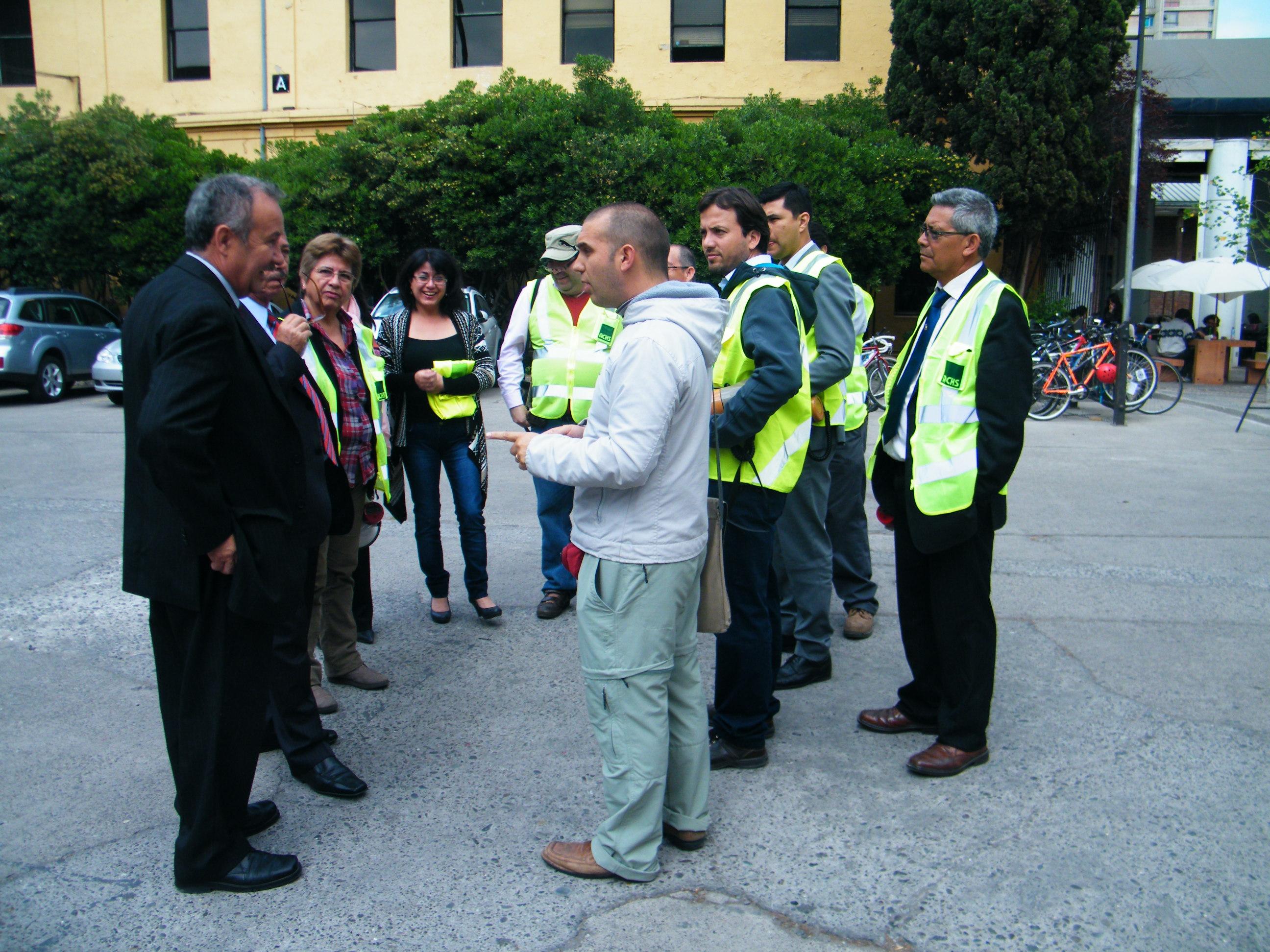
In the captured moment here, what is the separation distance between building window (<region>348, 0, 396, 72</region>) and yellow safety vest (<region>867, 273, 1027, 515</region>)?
19.6m

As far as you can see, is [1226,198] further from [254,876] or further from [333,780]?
[254,876]

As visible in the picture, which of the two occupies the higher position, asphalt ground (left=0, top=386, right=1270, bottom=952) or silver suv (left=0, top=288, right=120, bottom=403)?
silver suv (left=0, top=288, right=120, bottom=403)

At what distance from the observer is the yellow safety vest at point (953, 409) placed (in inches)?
126

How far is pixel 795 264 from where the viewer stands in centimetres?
438

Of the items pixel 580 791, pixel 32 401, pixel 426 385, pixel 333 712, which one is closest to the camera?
pixel 580 791

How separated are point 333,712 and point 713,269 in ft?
7.62

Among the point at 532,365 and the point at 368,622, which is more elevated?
the point at 532,365

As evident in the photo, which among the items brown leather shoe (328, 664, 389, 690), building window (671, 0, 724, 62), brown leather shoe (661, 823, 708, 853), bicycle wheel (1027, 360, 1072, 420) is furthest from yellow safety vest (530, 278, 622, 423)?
building window (671, 0, 724, 62)

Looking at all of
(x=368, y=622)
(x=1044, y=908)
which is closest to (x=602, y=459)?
(x=1044, y=908)

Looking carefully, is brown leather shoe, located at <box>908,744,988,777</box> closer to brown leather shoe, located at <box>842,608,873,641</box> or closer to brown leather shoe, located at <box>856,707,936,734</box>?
brown leather shoe, located at <box>856,707,936,734</box>

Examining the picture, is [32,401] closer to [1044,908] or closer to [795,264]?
[795,264]

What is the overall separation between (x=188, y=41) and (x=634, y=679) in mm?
22998

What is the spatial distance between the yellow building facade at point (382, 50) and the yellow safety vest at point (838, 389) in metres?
15.3

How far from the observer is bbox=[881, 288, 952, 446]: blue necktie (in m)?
3.47
